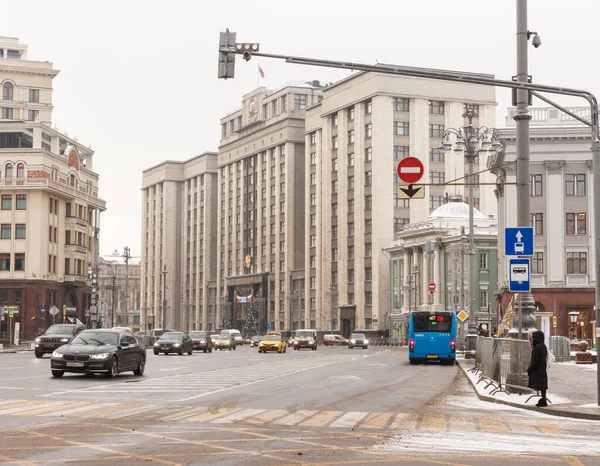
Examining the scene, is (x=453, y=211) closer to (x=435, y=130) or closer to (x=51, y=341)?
(x=435, y=130)

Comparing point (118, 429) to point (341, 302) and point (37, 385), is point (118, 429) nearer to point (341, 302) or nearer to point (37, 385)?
point (37, 385)

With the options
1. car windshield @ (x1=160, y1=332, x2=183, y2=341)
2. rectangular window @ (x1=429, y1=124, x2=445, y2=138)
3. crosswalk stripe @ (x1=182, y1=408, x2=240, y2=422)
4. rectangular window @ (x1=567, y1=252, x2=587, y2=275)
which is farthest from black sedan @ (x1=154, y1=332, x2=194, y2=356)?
rectangular window @ (x1=429, y1=124, x2=445, y2=138)

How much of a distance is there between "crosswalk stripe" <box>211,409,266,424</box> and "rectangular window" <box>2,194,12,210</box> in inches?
3208

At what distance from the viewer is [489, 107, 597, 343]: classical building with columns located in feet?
255

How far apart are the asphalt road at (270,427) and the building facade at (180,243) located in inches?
5593

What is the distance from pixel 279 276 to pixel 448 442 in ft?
422

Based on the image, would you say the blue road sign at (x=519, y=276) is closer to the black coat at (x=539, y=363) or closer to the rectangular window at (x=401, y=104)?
the black coat at (x=539, y=363)

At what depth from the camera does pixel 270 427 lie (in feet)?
50.1

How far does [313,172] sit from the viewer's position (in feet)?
447

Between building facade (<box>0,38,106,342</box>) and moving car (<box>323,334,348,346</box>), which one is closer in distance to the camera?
building facade (<box>0,38,106,342</box>)

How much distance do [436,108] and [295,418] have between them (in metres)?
109

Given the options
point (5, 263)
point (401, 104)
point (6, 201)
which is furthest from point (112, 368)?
point (401, 104)

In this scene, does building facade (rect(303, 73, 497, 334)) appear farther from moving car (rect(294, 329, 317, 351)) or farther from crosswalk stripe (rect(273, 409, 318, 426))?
crosswalk stripe (rect(273, 409, 318, 426))

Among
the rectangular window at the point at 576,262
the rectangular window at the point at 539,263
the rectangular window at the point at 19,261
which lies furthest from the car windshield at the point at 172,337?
the rectangular window at the point at 19,261
